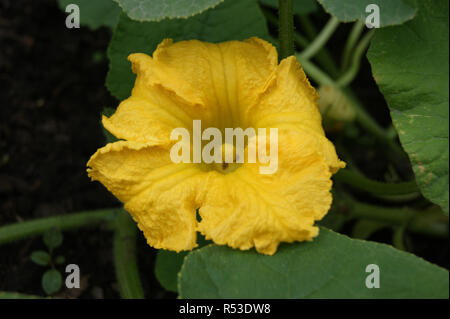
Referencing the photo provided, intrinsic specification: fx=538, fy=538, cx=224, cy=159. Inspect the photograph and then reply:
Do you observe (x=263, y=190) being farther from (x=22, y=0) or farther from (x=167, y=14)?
(x=22, y=0)

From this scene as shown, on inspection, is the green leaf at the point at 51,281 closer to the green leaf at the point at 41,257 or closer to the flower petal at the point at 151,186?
the green leaf at the point at 41,257

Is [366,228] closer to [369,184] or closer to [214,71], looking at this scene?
[369,184]

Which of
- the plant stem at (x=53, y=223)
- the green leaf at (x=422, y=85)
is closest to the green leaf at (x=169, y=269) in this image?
the plant stem at (x=53, y=223)

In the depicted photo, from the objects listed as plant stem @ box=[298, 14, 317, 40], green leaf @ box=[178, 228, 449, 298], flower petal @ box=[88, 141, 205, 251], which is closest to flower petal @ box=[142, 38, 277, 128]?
flower petal @ box=[88, 141, 205, 251]

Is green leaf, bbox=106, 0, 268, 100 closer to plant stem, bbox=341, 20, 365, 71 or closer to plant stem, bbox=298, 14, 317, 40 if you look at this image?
plant stem, bbox=341, 20, 365, 71

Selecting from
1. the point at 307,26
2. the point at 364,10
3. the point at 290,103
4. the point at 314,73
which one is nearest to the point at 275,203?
the point at 290,103
